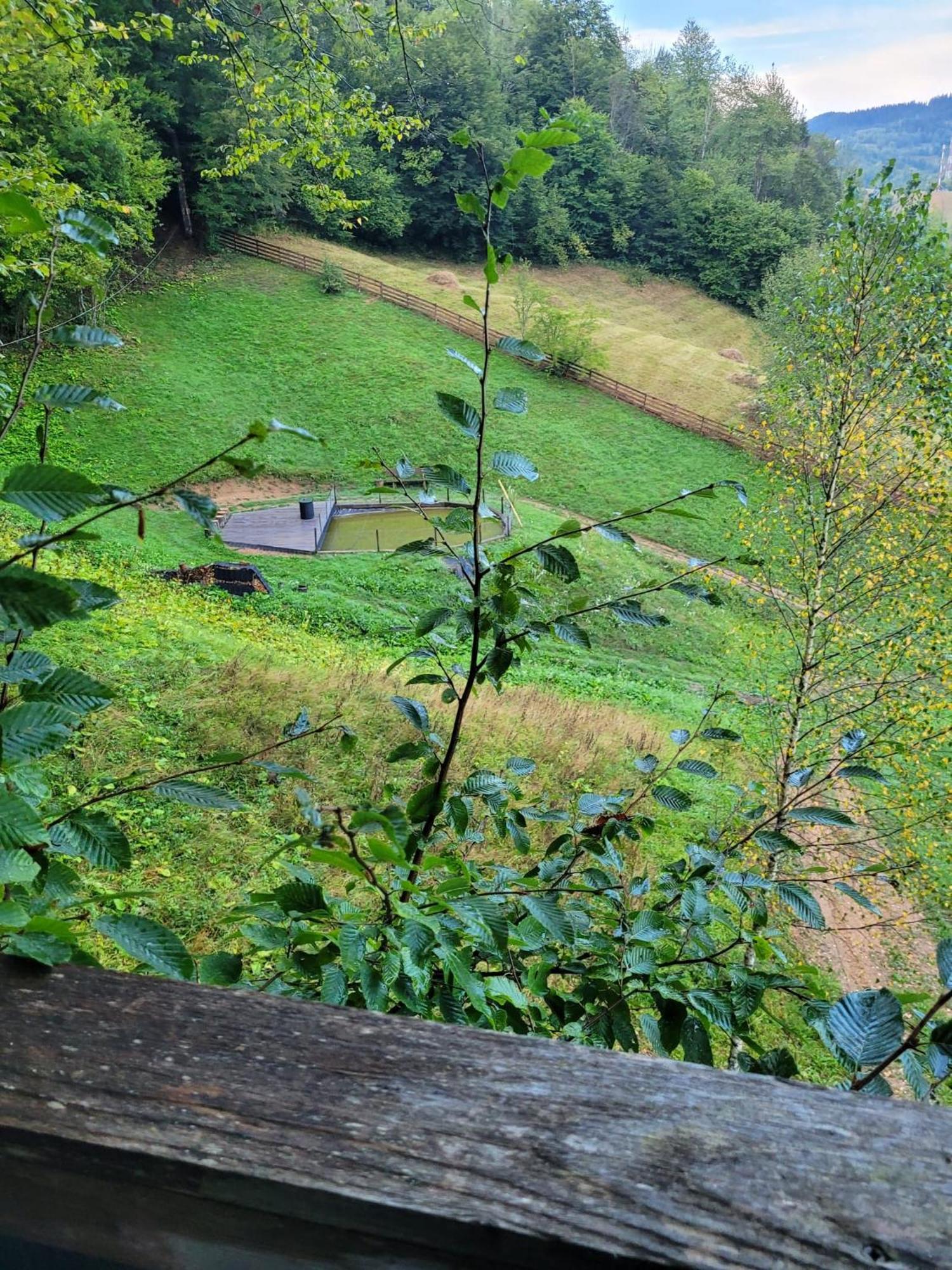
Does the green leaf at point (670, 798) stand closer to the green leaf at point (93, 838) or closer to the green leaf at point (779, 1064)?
the green leaf at point (779, 1064)

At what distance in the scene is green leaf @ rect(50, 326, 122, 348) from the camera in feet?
4.04

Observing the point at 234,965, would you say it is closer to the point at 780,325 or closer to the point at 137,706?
the point at 137,706

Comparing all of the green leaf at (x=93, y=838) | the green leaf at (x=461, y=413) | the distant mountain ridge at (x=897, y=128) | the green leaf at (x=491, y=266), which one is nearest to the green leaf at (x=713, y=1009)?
the green leaf at (x=93, y=838)

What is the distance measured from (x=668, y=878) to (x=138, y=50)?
40314 mm

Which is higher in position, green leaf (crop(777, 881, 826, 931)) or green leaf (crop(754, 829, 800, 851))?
green leaf (crop(754, 829, 800, 851))

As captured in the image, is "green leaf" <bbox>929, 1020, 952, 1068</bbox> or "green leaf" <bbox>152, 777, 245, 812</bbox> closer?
"green leaf" <bbox>929, 1020, 952, 1068</bbox>

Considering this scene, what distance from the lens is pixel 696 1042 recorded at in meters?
1.44

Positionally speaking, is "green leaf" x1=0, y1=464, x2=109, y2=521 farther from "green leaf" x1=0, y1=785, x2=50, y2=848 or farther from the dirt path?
the dirt path

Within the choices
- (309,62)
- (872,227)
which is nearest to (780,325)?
(872,227)

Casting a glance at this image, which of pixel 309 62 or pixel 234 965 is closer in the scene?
pixel 234 965

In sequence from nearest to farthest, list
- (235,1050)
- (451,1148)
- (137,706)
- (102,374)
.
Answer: (451,1148) → (235,1050) → (137,706) → (102,374)

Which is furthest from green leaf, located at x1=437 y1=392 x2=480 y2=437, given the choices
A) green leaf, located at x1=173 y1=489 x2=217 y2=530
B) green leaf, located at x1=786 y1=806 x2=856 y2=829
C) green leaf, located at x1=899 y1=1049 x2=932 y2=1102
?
green leaf, located at x1=899 y1=1049 x2=932 y2=1102

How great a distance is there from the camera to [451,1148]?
609mm

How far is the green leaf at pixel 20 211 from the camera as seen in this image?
3.32 feet
